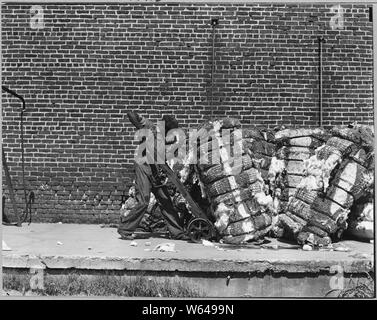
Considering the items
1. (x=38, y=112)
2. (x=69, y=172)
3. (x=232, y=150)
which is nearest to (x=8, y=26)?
(x=38, y=112)

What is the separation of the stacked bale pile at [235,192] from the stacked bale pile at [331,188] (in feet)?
1.50

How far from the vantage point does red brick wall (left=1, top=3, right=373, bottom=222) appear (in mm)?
9227

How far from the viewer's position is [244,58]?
924cm

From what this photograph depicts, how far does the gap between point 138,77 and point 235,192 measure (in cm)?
254

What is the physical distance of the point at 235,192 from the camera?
798cm

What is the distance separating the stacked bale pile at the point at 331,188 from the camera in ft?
26.0

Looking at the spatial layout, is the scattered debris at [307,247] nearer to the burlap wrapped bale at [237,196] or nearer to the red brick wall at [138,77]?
the burlap wrapped bale at [237,196]

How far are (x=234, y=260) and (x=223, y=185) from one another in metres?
1.30

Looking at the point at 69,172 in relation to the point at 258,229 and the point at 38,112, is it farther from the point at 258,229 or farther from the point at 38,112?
the point at 258,229

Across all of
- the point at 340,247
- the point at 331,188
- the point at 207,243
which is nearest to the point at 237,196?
the point at 207,243

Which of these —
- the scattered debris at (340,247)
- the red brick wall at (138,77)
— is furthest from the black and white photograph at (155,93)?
the scattered debris at (340,247)

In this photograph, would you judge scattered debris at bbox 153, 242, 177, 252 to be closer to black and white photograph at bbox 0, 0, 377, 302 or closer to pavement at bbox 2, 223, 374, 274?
pavement at bbox 2, 223, 374, 274

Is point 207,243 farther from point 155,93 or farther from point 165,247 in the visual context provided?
point 155,93

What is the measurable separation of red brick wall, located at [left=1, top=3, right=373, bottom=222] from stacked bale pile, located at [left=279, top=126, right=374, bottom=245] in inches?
49.6
